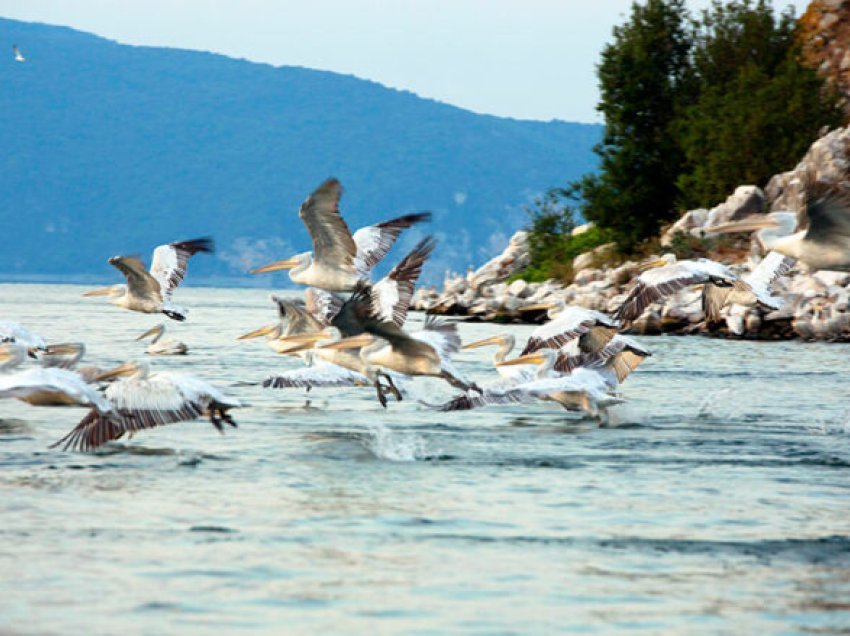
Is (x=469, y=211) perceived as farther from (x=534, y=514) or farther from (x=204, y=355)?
(x=534, y=514)

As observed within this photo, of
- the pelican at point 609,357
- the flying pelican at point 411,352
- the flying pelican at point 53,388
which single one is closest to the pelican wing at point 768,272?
the pelican at point 609,357

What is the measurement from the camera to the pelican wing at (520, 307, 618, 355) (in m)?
11.5

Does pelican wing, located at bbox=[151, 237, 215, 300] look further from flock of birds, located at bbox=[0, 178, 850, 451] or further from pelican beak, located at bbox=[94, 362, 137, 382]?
pelican beak, located at bbox=[94, 362, 137, 382]

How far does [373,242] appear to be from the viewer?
12.4 metres

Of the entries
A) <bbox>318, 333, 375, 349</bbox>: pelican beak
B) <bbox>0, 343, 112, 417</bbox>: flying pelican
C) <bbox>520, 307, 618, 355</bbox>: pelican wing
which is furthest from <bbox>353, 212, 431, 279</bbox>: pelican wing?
<bbox>0, 343, 112, 417</bbox>: flying pelican

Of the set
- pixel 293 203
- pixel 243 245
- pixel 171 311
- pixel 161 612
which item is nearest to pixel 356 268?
pixel 171 311

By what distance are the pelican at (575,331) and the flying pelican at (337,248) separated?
138cm

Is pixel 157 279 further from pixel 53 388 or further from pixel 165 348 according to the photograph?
pixel 53 388

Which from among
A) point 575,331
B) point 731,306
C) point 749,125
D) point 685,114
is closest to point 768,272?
point 575,331

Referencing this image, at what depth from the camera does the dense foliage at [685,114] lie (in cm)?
3425

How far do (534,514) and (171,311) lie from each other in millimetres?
8268

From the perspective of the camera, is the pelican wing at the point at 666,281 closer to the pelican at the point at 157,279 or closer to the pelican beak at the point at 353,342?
the pelican beak at the point at 353,342

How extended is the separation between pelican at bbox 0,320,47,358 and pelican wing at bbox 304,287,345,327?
2.53 meters

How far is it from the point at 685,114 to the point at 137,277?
2611cm
